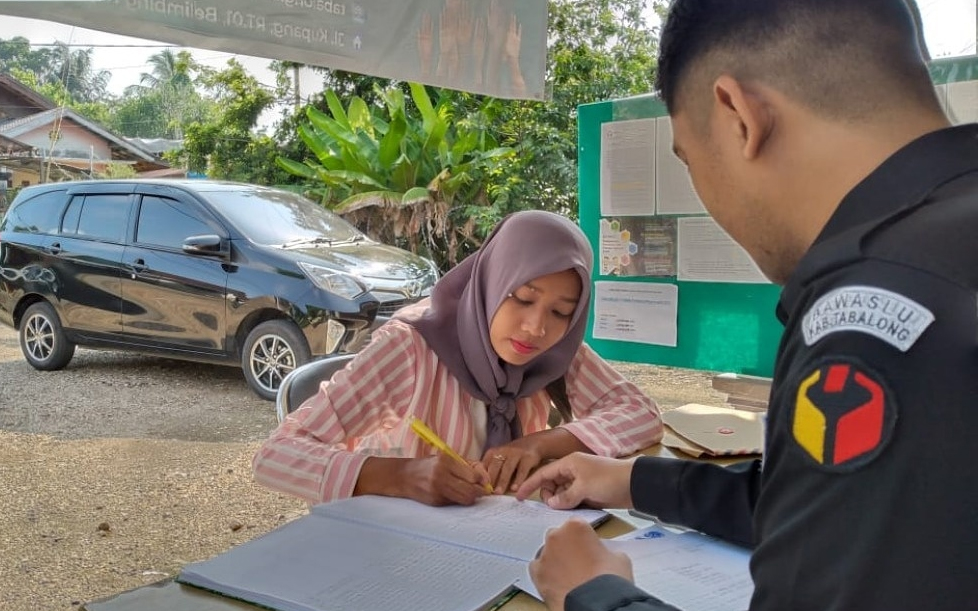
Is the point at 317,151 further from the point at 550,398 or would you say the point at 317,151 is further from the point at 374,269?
the point at 550,398

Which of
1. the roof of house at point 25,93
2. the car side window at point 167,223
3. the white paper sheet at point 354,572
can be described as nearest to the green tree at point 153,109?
the roof of house at point 25,93

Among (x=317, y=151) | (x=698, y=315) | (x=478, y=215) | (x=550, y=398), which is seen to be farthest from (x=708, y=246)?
(x=317, y=151)

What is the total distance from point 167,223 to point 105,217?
25.1 inches

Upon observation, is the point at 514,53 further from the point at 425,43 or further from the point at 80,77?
the point at 80,77

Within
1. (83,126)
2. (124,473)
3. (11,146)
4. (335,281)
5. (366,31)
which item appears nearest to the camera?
(366,31)

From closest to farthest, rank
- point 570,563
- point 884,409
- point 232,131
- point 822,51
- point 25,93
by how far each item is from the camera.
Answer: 1. point 884,409
2. point 822,51
3. point 570,563
4. point 232,131
5. point 25,93

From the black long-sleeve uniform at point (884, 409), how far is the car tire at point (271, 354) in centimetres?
504

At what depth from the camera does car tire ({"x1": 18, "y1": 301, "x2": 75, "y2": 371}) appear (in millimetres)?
6730

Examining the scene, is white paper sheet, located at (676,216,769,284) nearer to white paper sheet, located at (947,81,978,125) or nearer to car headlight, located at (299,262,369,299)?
white paper sheet, located at (947,81,978,125)

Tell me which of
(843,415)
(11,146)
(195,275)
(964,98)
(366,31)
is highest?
(11,146)

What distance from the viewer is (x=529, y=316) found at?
1.77 meters

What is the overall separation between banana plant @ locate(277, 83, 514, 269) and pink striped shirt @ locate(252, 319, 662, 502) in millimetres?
6492

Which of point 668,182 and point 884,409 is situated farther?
point 668,182

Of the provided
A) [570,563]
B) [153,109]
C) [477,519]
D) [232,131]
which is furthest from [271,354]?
[153,109]
